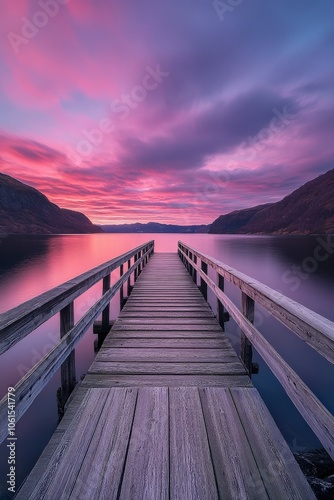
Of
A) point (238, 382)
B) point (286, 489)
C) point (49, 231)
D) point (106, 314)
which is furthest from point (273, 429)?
point (49, 231)

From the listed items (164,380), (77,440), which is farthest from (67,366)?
(164,380)

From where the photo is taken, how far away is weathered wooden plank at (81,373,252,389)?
279cm

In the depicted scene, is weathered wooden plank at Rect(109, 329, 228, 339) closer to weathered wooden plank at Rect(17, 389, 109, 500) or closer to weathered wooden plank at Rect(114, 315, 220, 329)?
weathered wooden plank at Rect(114, 315, 220, 329)

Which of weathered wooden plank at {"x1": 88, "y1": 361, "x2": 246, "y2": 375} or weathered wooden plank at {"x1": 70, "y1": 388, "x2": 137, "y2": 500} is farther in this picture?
weathered wooden plank at {"x1": 88, "y1": 361, "x2": 246, "y2": 375}

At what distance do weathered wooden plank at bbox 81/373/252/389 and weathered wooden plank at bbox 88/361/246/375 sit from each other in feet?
0.21

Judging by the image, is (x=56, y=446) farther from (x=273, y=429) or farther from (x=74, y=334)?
(x=273, y=429)

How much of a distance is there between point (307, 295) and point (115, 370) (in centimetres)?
1647

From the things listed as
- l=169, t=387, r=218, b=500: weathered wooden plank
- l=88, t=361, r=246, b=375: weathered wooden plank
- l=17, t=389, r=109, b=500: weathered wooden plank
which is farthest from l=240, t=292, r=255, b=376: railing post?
l=17, t=389, r=109, b=500: weathered wooden plank

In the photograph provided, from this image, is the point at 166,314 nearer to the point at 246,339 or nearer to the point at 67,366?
the point at 246,339

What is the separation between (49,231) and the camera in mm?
194250

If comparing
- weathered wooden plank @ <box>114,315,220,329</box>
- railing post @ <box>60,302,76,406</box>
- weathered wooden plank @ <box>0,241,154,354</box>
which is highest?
weathered wooden plank @ <box>0,241,154,354</box>

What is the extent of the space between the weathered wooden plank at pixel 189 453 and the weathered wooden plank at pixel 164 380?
1.03 feet

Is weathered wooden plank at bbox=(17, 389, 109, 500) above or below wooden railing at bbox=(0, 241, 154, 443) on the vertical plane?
below

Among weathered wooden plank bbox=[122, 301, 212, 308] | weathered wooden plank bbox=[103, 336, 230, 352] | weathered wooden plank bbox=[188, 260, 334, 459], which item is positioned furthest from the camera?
weathered wooden plank bbox=[122, 301, 212, 308]
